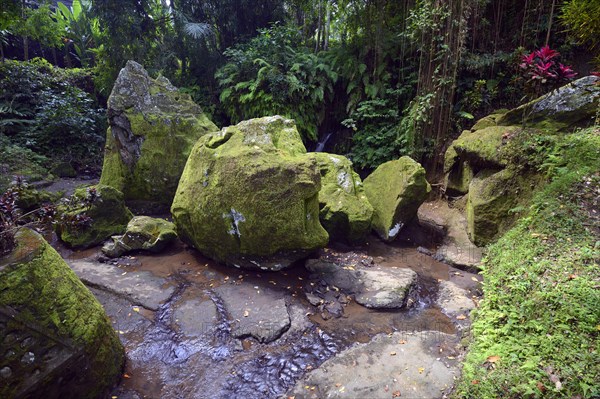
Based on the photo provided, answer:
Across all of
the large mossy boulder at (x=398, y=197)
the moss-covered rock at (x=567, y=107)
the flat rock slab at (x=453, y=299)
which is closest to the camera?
the flat rock slab at (x=453, y=299)

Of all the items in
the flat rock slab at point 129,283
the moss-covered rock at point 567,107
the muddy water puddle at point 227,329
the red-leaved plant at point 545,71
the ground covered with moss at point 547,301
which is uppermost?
the red-leaved plant at point 545,71

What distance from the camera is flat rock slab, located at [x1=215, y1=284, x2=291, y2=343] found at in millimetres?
4137

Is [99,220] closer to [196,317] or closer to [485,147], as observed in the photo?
[196,317]

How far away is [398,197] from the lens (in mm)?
6613

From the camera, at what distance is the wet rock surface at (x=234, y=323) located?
11.5 ft

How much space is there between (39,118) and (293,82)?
8.26 metres

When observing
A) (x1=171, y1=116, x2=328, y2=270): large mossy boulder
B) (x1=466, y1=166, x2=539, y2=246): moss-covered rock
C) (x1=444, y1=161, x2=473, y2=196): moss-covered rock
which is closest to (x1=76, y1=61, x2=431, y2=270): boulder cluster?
(x1=171, y1=116, x2=328, y2=270): large mossy boulder

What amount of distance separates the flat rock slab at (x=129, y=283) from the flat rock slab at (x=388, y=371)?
2.43 metres

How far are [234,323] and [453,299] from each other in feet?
9.94

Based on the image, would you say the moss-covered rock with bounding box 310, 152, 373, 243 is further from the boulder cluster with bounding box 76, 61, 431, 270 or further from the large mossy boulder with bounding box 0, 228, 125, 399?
the large mossy boulder with bounding box 0, 228, 125, 399

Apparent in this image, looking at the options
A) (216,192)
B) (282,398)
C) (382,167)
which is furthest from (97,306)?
(382,167)

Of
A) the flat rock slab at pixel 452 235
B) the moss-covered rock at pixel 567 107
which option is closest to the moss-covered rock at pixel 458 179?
the flat rock slab at pixel 452 235

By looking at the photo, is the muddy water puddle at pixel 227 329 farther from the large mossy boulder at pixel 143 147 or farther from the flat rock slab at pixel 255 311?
the large mossy boulder at pixel 143 147

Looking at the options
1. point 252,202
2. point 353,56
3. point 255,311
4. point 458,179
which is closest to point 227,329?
point 255,311
